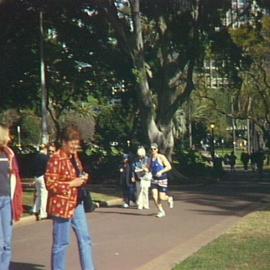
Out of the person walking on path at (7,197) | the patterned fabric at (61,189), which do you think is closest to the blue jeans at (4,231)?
the person walking on path at (7,197)

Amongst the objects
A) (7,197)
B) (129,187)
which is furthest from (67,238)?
(129,187)

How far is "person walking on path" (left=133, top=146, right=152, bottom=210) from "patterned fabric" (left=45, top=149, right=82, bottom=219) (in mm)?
11173

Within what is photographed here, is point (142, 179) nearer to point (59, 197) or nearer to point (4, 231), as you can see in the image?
point (59, 197)

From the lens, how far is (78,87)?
4403 centimetres

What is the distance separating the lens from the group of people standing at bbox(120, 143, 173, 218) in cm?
1817

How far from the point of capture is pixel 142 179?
66.8ft

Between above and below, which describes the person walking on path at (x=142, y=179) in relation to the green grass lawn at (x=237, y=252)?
above

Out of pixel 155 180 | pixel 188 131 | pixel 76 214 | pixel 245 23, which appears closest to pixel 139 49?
pixel 245 23

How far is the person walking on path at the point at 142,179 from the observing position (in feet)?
65.9

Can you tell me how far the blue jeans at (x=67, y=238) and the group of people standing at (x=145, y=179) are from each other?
8.93m

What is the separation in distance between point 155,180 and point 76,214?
9.74 m

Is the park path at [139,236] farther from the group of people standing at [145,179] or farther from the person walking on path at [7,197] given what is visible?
the person walking on path at [7,197]

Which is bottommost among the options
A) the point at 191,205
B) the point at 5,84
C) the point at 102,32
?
the point at 191,205

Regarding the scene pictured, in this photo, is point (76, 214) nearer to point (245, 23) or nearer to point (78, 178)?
point (78, 178)
